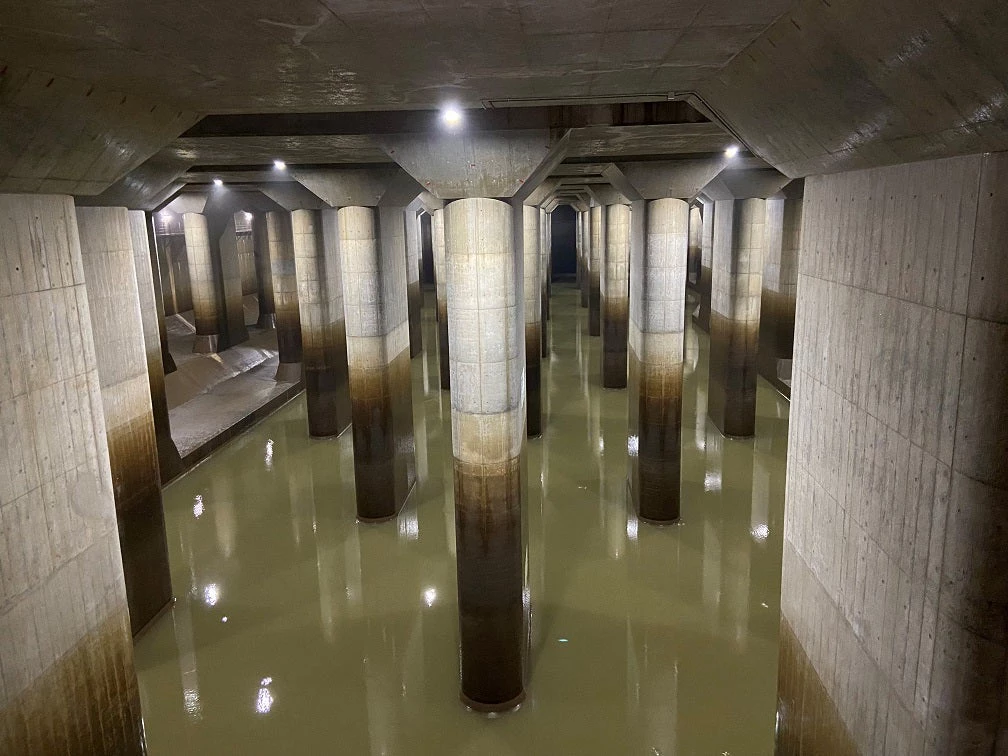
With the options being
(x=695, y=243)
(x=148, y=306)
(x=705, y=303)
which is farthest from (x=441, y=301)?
(x=695, y=243)

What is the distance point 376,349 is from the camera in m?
12.0

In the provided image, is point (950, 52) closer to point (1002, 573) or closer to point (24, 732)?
point (1002, 573)

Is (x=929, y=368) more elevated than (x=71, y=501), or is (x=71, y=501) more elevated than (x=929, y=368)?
(x=929, y=368)

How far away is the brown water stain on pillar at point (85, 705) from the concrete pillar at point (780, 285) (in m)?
16.3

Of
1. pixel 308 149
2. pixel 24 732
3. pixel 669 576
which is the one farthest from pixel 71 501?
pixel 669 576

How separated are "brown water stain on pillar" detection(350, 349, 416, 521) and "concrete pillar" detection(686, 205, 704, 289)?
70.2ft

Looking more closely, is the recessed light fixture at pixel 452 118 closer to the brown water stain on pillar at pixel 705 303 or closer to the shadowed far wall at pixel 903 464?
the shadowed far wall at pixel 903 464

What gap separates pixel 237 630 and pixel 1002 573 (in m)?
8.85

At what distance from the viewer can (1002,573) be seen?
335 centimetres

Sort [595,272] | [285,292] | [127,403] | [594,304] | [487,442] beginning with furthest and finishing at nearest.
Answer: [594,304], [595,272], [285,292], [127,403], [487,442]

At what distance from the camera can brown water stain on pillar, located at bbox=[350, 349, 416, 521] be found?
1222 cm

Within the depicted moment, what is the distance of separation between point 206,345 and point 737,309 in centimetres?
1566

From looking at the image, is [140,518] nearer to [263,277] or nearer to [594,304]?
[594,304]

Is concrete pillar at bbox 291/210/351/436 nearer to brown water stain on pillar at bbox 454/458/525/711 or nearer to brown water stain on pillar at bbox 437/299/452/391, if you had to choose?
brown water stain on pillar at bbox 437/299/452/391
